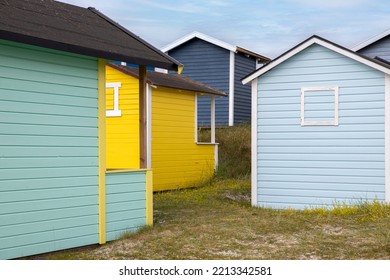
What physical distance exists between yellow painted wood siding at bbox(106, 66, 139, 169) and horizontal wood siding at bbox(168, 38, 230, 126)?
1141 centimetres

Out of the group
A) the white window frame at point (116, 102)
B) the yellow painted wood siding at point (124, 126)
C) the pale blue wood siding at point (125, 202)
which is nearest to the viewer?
the pale blue wood siding at point (125, 202)

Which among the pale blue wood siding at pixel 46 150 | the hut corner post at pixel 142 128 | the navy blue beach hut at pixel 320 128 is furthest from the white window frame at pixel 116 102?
the pale blue wood siding at pixel 46 150

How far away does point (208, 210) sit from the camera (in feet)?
42.1

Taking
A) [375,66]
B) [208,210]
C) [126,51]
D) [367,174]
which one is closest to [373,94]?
[375,66]

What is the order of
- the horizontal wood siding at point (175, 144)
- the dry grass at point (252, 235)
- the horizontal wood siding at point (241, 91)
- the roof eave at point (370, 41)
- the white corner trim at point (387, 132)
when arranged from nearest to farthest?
the dry grass at point (252, 235) < the white corner trim at point (387, 132) < the horizontal wood siding at point (175, 144) < the roof eave at point (370, 41) < the horizontal wood siding at point (241, 91)

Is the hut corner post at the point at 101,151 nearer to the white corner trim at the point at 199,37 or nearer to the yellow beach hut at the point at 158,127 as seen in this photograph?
the yellow beach hut at the point at 158,127

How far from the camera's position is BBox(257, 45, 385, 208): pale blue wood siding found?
1239cm

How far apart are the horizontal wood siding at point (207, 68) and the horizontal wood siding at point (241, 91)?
495mm

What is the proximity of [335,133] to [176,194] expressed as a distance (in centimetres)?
528

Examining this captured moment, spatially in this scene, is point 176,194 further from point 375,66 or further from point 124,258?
point 124,258

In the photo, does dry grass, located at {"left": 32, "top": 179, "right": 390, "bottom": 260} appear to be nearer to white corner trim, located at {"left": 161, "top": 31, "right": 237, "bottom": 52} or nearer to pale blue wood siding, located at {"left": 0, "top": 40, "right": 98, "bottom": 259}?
pale blue wood siding, located at {"left": 0, "top": 40, "right": 98, "bottom": 259}

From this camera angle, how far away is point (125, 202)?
31.9 ft

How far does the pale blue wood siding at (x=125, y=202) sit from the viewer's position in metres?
9.42

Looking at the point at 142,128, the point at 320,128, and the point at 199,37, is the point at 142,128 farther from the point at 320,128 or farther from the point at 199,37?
the point at 199,37
